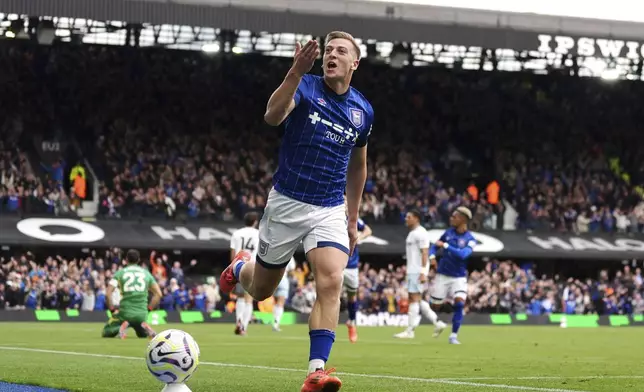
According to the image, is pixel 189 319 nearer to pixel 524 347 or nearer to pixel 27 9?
pixel 27 9

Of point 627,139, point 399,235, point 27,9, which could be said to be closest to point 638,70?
Answer: point 627,139

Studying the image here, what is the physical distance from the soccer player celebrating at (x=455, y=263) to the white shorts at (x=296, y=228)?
11779mm

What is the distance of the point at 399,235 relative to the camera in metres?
45.8

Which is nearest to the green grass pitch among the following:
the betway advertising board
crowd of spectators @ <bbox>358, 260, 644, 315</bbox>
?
the betway advertising board

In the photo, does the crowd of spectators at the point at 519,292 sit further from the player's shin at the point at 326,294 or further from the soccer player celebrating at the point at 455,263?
the player's shin at the point at 326,294

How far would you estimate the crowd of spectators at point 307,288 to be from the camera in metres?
35.2

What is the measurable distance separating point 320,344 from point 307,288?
3005 cm

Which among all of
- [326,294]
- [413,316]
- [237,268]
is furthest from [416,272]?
[326,294]

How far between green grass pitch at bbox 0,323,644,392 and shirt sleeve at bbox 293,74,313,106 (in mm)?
2517

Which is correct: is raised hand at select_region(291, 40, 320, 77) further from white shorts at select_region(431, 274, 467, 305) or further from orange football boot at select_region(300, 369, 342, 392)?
white shorts at select_region(431, 274, 467, 305)

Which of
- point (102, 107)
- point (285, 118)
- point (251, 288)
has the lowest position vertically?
point (251, 288)

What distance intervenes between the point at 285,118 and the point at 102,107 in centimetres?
3773

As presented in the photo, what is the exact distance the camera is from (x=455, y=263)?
867 inches

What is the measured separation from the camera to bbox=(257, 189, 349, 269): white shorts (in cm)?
952
